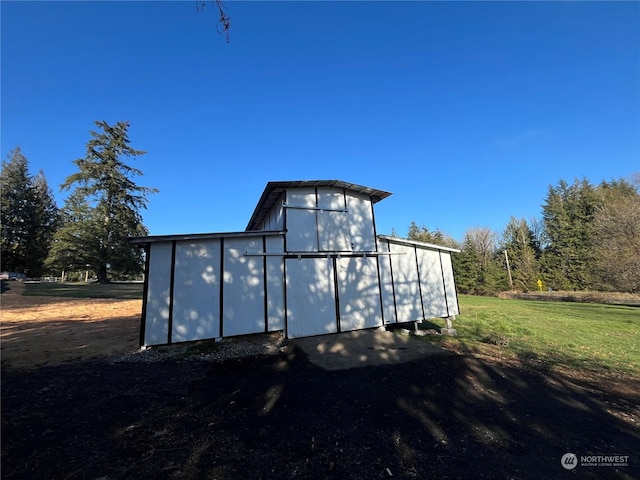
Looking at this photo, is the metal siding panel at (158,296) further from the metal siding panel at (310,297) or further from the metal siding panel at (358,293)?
the metal siding panel at (358,293)

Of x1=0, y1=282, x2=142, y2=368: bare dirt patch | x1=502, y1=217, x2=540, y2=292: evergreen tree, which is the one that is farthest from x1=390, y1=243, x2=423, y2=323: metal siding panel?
x1=502, y1=217, x2=540, y2=292: evergreen tree

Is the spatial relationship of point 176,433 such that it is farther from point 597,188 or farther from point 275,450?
Answer: point 597,188

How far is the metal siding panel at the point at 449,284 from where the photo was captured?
1395 centimetres

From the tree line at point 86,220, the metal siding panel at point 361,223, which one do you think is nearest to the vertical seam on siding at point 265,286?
the metal siding panel at point 361,223

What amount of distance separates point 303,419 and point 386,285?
26.1ft

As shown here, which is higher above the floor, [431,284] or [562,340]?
[431,284]

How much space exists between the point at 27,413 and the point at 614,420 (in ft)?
35.7

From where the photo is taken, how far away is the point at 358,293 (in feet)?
37.8

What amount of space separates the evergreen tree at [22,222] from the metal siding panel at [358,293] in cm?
4681

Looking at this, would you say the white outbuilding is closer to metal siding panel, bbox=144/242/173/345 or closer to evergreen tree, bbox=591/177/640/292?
metal siding panel, bbox=144/242/173/345

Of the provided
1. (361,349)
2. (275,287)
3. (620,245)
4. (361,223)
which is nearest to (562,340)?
(361,349)

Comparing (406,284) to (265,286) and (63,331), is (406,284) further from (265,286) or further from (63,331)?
(63,331)

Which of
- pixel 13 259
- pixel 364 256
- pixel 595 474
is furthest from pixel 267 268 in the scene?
pixel 13 259

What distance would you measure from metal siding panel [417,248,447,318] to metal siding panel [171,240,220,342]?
353 inches
